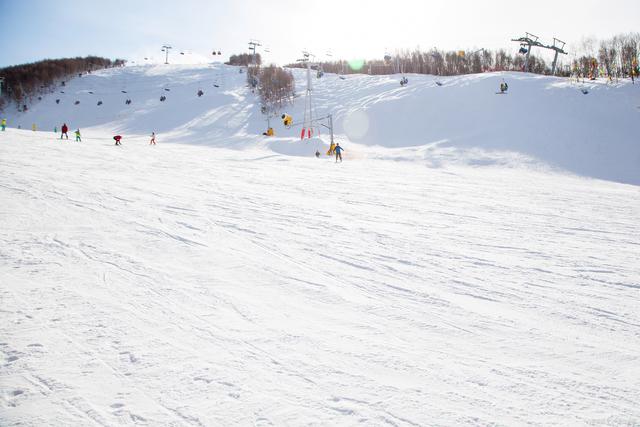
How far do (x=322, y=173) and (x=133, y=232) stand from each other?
872 centimetres

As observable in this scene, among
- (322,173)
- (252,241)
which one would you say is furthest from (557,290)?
(322,173)

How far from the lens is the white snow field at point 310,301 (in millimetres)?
2680

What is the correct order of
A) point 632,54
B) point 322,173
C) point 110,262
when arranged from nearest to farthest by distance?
point 110,262
point 322,173
point 632,54

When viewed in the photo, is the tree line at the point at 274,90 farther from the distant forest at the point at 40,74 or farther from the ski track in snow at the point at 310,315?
the distant forest at the point at 40,74

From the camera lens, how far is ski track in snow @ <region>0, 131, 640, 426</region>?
266 cm

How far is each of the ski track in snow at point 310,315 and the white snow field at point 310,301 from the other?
0.02 meters

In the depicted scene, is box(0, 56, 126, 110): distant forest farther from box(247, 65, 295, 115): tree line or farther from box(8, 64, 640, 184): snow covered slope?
box(247, 65, 295, 115): tree line

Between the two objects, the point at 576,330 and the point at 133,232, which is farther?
the point at 133,232

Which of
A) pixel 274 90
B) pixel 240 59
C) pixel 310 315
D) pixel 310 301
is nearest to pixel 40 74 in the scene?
pixel 240 59

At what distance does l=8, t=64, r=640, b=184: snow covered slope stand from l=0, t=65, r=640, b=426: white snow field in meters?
9.96

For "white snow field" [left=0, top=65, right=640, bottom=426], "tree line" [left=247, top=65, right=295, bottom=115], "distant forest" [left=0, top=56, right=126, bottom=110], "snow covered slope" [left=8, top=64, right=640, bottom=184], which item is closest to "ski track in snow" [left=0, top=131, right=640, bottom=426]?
"white snow field" [left=0, top=65, right=640, bottom=426]

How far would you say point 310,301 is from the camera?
13.8 ft

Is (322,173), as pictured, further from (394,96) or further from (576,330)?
(394,96)

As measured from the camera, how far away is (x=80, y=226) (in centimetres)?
645
